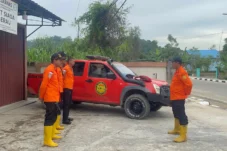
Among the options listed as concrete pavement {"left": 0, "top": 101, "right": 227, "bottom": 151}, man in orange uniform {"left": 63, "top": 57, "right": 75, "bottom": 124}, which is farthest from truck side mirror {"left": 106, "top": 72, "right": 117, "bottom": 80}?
man in orange uniform {"left": 63, "top": 57, "right": 75, "bottom": 124}

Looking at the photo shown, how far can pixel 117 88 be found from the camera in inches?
393

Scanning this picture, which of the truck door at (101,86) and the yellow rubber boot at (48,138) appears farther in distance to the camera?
the truck door at (101,86)

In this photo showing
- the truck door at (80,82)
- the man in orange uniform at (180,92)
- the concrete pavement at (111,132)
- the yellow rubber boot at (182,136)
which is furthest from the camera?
the truck door at (80,82)

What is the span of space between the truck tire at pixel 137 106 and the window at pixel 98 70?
115cm

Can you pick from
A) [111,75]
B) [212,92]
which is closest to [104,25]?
[212,92]

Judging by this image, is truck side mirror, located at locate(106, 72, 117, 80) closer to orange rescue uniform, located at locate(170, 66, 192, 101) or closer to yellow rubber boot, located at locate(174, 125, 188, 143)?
orange rescue uniform, located at locate(170, 66, 192, 101)

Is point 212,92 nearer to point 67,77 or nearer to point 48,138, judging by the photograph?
point 67,77

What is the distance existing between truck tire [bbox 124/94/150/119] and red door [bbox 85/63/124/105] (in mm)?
420

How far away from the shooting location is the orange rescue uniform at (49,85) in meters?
6.42

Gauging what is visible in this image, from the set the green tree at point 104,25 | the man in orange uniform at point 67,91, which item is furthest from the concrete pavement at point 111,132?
the green tree at point 104,25

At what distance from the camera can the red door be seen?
10.0 meters

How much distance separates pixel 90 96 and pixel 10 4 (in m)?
3.60

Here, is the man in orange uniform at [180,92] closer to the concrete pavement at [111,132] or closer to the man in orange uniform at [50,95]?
the concrete pavement at [111,132]

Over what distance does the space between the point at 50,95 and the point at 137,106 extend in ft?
12.4
